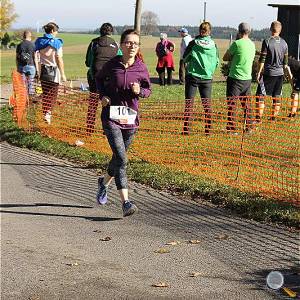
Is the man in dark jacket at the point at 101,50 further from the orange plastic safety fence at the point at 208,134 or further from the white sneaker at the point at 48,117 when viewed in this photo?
the white sneaker at the point at 48,117

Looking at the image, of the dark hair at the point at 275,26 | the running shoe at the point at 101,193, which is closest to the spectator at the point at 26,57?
the dark hair at the point at 275,26

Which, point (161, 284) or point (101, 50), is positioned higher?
point (101, 50)

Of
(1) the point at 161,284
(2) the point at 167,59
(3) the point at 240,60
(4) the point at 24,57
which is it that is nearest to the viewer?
(1) the point at 161,284

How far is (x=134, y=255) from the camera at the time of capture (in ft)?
18.7

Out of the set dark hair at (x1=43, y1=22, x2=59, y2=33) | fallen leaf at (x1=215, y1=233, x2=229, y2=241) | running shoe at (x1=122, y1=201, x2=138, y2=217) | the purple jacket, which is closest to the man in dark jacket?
dark hair at (x1=43, y1=22, x2=59, y2=33)

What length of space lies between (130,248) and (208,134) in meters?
4.91

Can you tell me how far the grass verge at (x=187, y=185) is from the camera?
683cm

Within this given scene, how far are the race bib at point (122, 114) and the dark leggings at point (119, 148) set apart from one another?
10 centimetres

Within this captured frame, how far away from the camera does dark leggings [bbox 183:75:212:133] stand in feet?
34.7

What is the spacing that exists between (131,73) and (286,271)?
2.60 metres

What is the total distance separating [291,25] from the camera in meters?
31.2

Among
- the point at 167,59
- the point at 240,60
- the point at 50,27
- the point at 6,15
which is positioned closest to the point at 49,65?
the point at 50,27

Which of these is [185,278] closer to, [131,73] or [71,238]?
[71,238]

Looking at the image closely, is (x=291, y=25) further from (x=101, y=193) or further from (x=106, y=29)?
(x=101, y=193)
